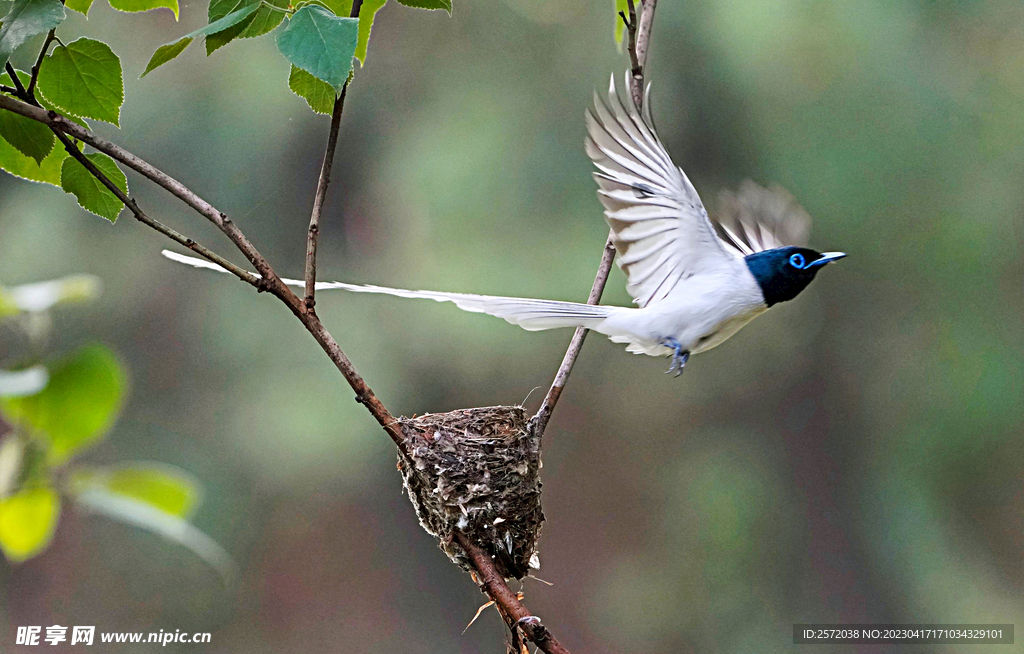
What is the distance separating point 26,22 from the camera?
20.8 inches

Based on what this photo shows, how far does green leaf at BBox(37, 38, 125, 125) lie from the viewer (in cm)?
63

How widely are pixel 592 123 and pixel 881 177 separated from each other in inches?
131

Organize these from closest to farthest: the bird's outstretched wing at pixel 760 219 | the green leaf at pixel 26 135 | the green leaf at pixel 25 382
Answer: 1. the green leaf at pixel 25 382
2. the green leaf at pixel 26 135
3. the bird's outstretched wing at pixel 760 219

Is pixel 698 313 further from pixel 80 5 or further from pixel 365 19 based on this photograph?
pixel 80 5

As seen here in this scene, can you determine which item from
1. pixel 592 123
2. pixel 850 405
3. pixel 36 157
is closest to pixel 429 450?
pixel 592 123

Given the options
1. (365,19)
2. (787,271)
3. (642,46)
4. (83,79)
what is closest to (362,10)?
(365,19)

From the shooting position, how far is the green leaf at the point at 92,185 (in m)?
0.67

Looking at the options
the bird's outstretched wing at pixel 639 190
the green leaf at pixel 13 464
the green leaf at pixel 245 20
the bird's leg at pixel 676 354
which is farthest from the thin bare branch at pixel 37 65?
the bird's leg at pixel 676 354

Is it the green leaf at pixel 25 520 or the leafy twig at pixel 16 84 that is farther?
the leafy twig at pixel 16 84

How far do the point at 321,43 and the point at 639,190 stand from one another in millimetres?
489

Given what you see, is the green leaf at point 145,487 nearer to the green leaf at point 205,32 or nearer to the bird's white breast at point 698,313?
the green leaf at point 205,32

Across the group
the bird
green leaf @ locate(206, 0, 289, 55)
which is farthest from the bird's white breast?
green leaf @ locate(206, 0, 289, 55)

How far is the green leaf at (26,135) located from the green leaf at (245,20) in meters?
0.14

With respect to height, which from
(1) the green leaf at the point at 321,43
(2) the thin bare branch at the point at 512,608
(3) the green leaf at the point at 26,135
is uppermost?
(1) the green leaf at the point at 321,43
